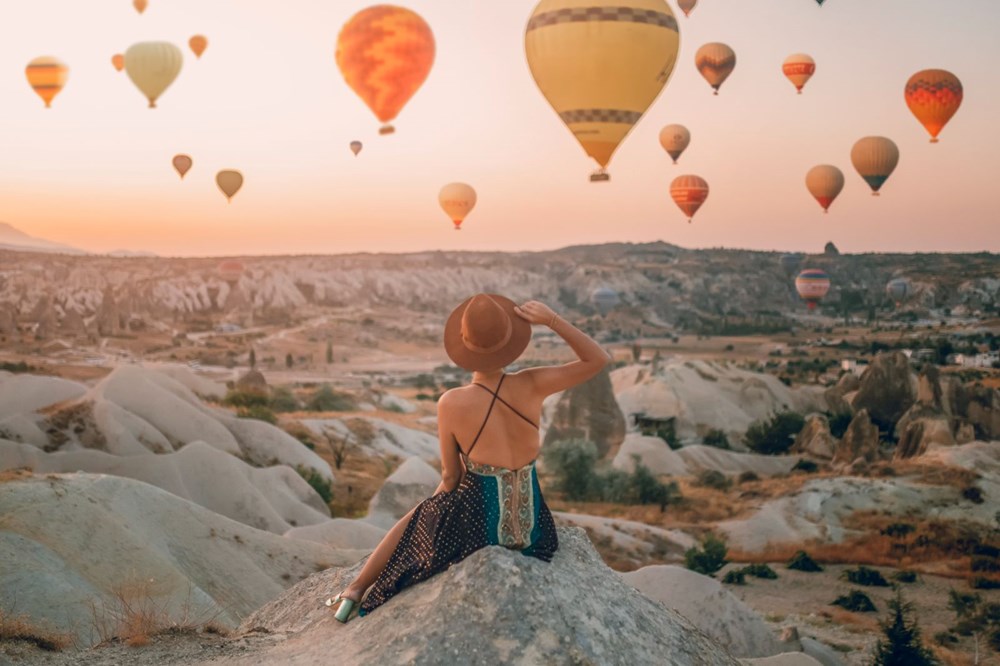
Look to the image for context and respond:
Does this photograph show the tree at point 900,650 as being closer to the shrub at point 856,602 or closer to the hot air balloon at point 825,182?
the shrub at point 856,602

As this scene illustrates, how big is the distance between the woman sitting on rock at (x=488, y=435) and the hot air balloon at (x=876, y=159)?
39.2 m

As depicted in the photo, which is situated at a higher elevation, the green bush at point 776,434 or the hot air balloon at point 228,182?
the hot air balloon at point 228,182

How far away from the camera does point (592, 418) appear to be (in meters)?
35.8

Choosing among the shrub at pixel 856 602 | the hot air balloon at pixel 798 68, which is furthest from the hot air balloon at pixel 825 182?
the shrub at pixel 856 602

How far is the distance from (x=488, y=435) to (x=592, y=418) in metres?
30.7

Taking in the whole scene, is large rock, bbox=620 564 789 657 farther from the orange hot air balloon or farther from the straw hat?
the orange hot air balloon

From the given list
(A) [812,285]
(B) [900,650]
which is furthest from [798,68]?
(B) [900,650]

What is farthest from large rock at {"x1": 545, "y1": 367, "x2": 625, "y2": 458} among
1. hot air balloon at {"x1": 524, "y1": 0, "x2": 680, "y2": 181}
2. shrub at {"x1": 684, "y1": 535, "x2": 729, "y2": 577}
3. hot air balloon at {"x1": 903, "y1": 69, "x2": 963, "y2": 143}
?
hot air balloon at {"x1": 524, "y1": 0, "x2": 680, "y2": 181}

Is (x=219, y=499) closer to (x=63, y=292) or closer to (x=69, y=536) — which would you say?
(x=69, y=536)

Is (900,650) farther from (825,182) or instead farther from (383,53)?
(825,182)

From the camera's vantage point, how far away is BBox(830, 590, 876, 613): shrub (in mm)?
19078

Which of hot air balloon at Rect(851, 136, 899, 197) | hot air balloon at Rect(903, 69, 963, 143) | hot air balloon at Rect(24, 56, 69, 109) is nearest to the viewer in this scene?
hot air balloon at Rect(903, 69, 963, 143)

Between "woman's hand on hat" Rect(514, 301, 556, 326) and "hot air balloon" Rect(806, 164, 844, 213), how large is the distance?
4398 cm

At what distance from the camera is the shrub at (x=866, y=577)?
21.2 m
